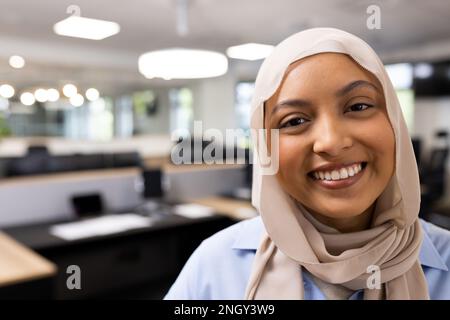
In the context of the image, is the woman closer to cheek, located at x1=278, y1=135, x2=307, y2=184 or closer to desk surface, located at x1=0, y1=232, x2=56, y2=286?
cheek, located at x1=278, y1=135, x2=307, y2=184

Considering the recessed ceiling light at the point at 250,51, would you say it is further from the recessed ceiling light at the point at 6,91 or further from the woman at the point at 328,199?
the recessed ceiling light at the point at 6,91

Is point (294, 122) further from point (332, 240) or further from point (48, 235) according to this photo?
point (48, 235)

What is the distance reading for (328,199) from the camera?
0.29 metres

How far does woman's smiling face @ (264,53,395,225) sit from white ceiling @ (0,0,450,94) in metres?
0.07

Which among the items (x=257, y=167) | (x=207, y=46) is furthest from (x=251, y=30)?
(x=257, y=167)

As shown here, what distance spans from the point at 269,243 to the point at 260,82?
6.1 inches

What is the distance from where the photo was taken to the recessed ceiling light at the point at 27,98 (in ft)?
1.23

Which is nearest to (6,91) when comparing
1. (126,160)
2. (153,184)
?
(153,184)

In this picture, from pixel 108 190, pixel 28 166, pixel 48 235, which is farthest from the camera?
pixel 28 166

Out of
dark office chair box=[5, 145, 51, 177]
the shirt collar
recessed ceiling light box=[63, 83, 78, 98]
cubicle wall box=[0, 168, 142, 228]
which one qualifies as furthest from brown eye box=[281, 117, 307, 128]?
dark office chair box=[5, 145, 51, 177]

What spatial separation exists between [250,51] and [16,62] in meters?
0.23

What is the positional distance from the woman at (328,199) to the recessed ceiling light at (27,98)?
8.6 inches

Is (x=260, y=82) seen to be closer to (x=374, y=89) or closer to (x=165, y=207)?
(x=374, y=89)

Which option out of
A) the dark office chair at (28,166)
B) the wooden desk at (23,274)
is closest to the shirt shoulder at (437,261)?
the wooden desk at (23,274)
